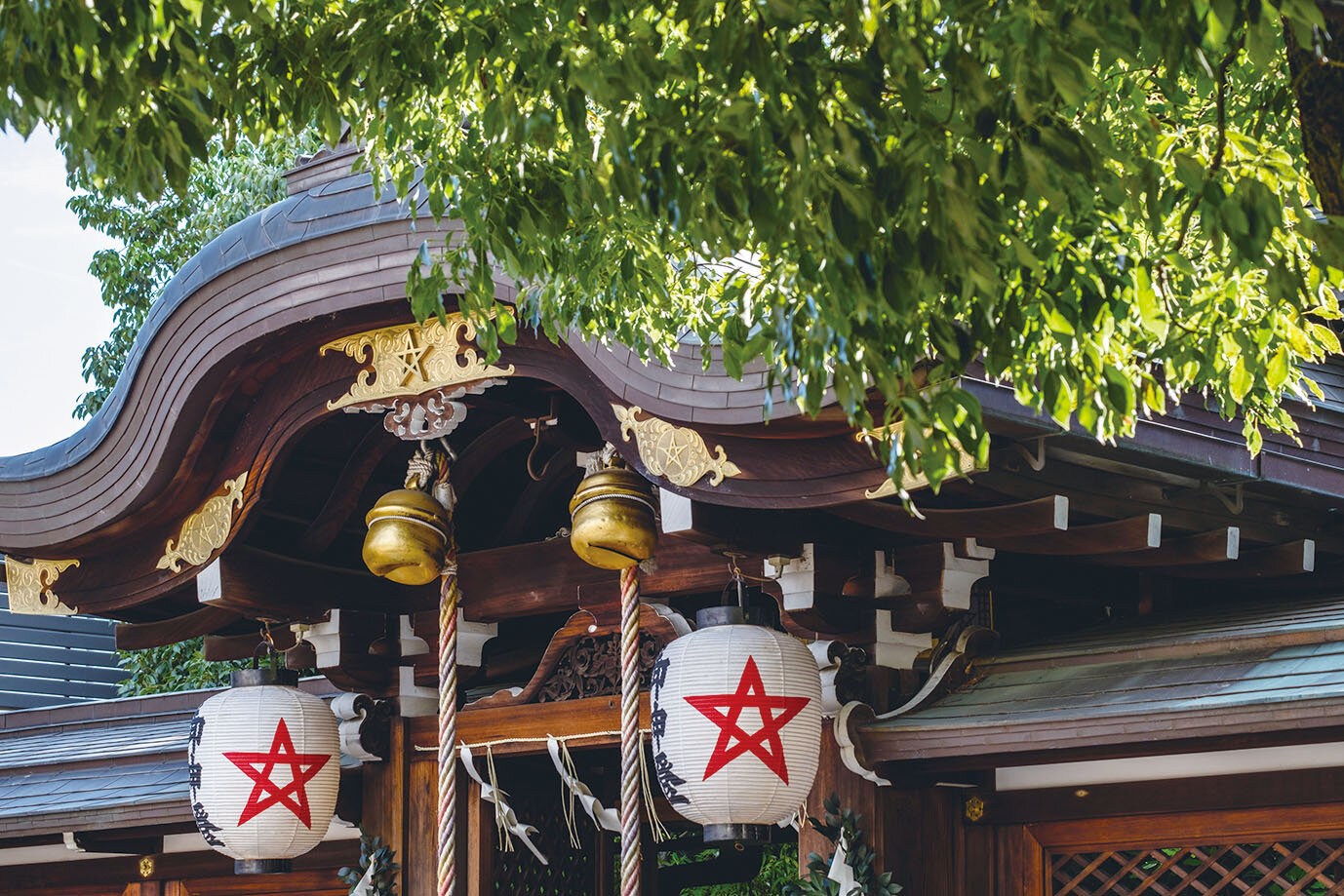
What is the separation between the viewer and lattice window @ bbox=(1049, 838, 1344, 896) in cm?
566

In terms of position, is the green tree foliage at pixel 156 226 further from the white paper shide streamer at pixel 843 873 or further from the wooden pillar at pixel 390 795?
the white paper shide streamer at pixel 843 873

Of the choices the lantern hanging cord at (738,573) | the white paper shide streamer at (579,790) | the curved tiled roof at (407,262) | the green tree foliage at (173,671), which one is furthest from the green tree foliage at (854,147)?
the green tree foliage at (173,671)

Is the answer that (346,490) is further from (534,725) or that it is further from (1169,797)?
(1169,797)

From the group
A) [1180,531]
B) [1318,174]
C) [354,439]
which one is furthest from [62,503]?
[1318,174]

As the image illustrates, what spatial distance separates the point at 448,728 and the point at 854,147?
13.5 ft

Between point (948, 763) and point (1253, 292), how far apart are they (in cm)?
227

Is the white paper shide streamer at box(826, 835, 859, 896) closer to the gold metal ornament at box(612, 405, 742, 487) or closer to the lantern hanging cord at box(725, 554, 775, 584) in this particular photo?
the lantern hanging cord at box(725, 554, 775, 584)

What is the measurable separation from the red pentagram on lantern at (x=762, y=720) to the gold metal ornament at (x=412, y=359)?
1.43m

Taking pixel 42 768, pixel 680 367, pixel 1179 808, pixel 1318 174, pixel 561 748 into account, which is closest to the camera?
pixel 1318 174

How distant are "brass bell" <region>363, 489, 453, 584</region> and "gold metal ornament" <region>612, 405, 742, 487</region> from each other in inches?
46.4

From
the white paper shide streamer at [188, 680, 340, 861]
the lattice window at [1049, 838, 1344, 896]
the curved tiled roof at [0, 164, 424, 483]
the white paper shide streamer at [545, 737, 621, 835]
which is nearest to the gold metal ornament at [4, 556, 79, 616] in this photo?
the curved tiled roof at [0, 164, 424, 483]

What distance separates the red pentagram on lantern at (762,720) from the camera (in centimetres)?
571

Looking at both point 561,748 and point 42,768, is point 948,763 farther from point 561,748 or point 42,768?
point 42,768

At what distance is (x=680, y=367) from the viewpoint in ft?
18.1
